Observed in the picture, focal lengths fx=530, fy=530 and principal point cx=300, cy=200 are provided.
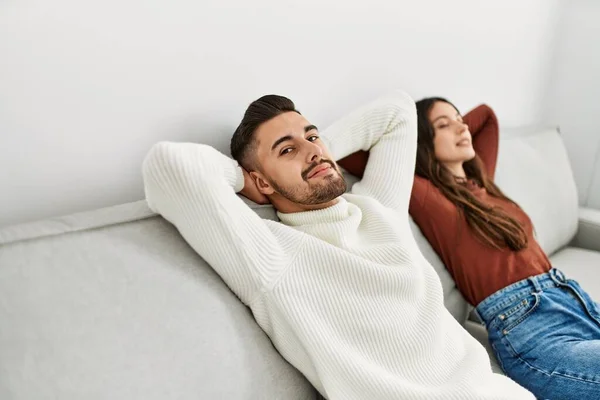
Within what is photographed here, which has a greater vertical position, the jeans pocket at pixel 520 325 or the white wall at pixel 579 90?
the white wall at pixel 579 90

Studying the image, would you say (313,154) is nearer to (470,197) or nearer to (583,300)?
(470,197)

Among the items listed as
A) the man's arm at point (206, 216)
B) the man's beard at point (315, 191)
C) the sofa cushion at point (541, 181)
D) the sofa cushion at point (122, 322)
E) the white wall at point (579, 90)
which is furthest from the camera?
the white wall at point (579, 90)

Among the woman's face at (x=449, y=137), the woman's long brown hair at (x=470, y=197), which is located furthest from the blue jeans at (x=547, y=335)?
the woman's face at (x=449, y=137)

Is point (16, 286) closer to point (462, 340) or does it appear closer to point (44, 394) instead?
point (44, 394)

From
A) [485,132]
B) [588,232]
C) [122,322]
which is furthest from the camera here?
[588,232]

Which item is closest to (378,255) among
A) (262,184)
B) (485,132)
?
(262,184)

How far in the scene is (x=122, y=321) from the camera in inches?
30.3

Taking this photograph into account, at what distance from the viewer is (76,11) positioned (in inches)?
38.5

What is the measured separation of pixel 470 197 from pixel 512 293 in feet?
1.00

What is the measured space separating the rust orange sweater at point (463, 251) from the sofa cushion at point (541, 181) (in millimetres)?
399

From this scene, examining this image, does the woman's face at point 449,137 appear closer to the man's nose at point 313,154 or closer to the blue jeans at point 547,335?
the blue jeans at point 547,335

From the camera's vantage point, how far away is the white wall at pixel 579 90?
2.67m

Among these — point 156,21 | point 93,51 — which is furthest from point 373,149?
point 93,51

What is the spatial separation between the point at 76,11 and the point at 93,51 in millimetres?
76
